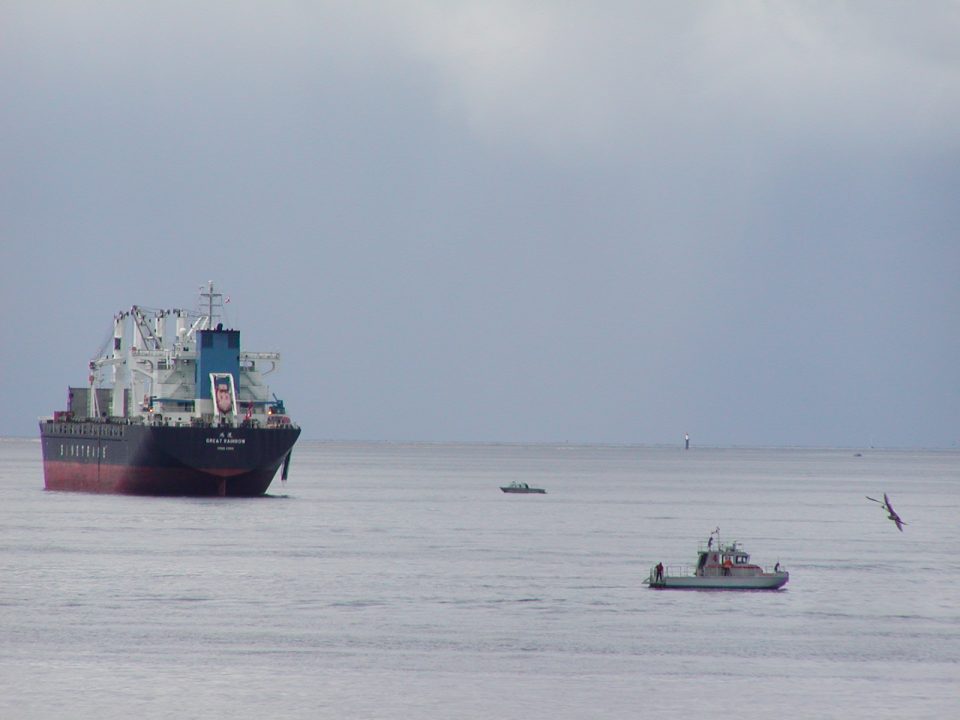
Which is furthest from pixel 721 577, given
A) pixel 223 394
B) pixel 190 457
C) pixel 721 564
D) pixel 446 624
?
pixel 223 394

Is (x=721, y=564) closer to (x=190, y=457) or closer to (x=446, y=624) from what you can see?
(x=446, y=624)

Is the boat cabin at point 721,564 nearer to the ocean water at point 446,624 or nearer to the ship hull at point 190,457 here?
the ocean water at point 446,624

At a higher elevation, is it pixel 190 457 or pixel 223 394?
pixel 223 394

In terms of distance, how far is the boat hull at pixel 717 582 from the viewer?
68500mm

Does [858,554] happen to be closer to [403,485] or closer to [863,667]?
[863,667]

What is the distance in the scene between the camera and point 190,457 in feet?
336

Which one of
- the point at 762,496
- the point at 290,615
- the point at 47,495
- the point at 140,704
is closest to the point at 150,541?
the point at 290,615

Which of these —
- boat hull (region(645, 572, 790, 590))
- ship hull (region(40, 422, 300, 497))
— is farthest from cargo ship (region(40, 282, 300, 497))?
boat hull (region(645, 572, 790, 590))

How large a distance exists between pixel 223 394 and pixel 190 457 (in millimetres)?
6634

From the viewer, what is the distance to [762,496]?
177 meters

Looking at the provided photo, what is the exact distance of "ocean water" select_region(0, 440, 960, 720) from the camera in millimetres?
44188

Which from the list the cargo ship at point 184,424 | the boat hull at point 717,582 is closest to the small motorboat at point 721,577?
the boat hull at point 717,582

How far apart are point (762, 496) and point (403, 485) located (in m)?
41.1

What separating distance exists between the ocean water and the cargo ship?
122 inches
